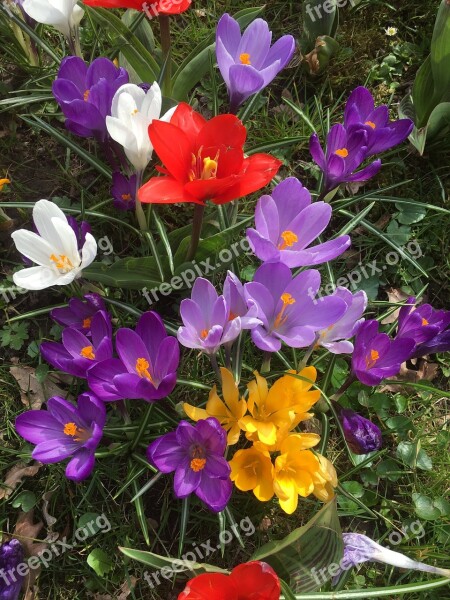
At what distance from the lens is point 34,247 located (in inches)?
61.4

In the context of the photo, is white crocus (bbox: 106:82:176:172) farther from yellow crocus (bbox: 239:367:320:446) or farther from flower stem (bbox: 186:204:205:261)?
yellow crocus (bbox: 239:367:320:446)

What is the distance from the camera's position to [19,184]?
2203 mm

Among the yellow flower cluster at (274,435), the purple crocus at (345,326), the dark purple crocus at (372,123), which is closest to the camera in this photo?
the yellow flower cluster at (274,435)

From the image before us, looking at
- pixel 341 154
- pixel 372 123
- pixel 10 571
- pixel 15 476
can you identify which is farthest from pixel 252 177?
pixel 10 571

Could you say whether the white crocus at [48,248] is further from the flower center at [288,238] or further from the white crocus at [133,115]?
the flower center at [288,238]

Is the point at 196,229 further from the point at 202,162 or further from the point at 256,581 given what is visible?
the point at 256,581

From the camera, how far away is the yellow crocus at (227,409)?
4.84 feet

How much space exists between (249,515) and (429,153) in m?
1.56

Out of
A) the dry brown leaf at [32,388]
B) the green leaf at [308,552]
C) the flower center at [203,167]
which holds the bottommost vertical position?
the green leaf at [308,552]

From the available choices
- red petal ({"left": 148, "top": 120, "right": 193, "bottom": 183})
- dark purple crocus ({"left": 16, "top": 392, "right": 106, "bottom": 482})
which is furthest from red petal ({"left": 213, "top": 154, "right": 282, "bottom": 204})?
dark purple crocus ({"left": 16, "top": 392, "right": 106, "bottom": 482})

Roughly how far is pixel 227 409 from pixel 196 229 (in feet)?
1.62

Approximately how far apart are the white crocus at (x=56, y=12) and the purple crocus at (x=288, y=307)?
99 cm

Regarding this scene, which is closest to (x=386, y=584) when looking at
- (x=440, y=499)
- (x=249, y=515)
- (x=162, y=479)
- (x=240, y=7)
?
(x=440, y=499)

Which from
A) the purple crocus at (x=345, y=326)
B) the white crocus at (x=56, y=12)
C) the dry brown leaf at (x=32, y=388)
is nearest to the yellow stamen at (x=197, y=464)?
the purple crocus at (x=345, y=326)
